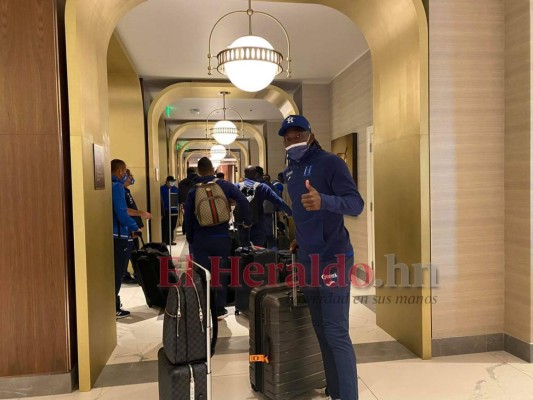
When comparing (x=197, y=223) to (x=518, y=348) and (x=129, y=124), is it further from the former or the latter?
(x=129, y=124)

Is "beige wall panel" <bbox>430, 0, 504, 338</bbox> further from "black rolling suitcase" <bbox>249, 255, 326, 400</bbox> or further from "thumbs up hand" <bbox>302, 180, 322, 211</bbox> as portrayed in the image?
"thumbs up hand" <bbox>302, 180, 322, 211</bbox>

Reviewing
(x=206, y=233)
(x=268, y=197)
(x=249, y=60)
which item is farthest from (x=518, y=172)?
(x=206, y=233)

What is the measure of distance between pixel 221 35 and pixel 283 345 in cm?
394

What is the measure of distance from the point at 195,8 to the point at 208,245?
2.39 meters

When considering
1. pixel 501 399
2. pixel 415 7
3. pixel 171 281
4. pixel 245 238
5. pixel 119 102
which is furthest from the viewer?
pixel 119 102

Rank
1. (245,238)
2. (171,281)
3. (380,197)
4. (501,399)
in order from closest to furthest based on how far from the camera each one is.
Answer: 1. (501,399)
2. (380,197)
3. (171,281)
4. (245,238)

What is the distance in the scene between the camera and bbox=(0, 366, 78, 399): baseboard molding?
2650mm

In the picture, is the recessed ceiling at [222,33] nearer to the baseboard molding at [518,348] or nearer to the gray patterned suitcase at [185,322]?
the gray patterned suitcase at [185,322]

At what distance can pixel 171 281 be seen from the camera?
14.3ft

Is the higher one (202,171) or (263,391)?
(202,171)

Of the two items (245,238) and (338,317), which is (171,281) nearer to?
(245,238)

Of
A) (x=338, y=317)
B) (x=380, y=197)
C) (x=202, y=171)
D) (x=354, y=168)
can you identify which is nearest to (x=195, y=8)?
(x=202, y=171)

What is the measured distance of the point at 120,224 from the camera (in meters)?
4.12

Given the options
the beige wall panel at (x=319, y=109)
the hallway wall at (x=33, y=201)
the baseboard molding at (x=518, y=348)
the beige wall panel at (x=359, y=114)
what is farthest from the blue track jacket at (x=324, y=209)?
the beige wall panel at (x=319, y=109)
